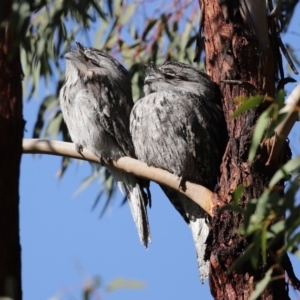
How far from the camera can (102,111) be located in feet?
14.5

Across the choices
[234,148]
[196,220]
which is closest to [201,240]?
[196,220]

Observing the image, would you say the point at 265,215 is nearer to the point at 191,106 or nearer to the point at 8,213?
the point at 8,213

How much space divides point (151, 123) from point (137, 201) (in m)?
0.58

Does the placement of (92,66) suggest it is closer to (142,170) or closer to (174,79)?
(174,79)

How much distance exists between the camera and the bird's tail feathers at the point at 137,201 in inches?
176

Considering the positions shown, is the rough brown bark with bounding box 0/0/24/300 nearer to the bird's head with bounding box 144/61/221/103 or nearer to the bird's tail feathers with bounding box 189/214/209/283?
the bird's head with bounding box 144/61/221/103

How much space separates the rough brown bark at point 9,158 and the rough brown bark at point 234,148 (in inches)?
40.9

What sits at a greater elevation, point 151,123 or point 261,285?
point 151,123

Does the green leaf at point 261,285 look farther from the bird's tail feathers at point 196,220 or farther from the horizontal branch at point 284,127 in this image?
the bird's tail feathers at point 196,220

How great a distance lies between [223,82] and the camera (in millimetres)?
3840

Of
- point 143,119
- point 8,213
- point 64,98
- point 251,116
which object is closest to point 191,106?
point 143,119

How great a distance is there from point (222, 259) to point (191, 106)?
873 mm

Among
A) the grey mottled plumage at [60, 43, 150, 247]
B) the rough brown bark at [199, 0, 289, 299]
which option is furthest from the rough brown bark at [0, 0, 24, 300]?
the grey mottled plumage at [60, 43, 150, 247]

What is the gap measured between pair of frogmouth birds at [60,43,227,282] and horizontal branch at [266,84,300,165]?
464 mm
